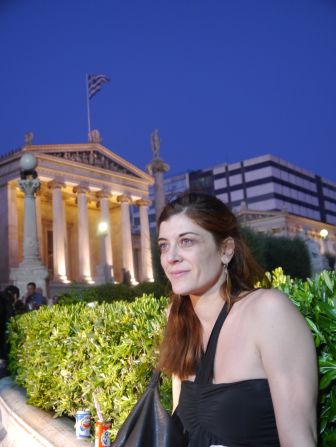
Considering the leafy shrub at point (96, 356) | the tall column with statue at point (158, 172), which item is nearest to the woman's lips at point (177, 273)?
the leafy shrub at point (96, 356)

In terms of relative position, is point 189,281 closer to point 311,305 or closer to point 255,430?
point 311,305

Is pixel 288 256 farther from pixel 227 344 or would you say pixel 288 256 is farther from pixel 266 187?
pixel 266 187

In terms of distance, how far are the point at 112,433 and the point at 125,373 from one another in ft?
1.43

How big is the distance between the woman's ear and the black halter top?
0.99 ft

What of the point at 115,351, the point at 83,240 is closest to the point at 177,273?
the point at 115,351

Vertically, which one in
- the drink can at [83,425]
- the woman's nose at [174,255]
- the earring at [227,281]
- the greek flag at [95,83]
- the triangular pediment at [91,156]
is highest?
the greek flag at [95,83]

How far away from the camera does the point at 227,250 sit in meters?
2.27

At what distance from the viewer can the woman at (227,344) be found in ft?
5.48

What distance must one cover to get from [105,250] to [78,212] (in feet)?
14.3

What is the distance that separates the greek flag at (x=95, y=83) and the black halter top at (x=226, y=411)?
145 feet

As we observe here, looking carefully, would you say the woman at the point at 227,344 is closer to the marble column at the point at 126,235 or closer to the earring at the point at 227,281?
the earring at the point at 227,281

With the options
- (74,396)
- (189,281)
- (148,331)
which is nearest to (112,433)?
(148,331)

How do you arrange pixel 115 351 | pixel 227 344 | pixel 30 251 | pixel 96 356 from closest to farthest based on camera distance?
pixel 227 344
pixel 115 351
pixel 96 356
pixel 30 251

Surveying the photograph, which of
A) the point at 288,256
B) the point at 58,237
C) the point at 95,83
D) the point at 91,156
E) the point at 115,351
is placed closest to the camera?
the point at 115,351
